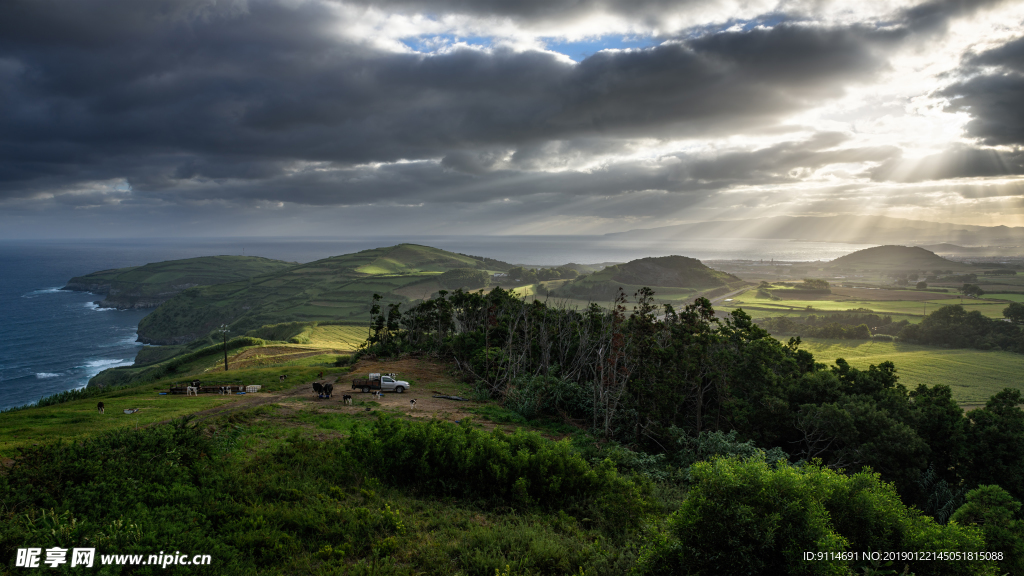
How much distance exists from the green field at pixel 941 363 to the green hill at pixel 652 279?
87.0m

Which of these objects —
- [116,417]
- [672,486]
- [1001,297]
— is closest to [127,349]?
[116,417]

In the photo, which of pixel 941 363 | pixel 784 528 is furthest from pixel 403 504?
pixel 941 363

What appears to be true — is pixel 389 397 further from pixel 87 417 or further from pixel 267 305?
pixel 267 305

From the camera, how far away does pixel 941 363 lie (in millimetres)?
60906

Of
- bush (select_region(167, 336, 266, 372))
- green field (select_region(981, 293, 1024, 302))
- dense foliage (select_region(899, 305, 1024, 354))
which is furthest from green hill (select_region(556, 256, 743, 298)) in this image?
bush (select_region(167, 336, 266, 372))

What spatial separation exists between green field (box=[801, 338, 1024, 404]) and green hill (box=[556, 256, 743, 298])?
8698 centimetres

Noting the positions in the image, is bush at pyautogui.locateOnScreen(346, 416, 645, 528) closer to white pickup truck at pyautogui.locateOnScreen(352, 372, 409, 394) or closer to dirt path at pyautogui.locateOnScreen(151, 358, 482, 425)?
dirt path at pyautogui.locateOnScreen(151, 358, 482, 425)

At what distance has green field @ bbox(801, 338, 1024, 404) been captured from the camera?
51.3m

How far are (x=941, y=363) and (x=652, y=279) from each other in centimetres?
12000

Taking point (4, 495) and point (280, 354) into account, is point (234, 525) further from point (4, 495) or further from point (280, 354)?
point (280, 354)

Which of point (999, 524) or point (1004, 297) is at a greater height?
point (999, 524)

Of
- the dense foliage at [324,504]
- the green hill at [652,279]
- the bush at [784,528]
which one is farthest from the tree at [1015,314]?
the bush at [784,528]

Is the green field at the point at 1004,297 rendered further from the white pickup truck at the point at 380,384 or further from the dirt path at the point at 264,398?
the dirt path at the point at 264,398

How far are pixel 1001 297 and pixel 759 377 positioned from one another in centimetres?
14472
